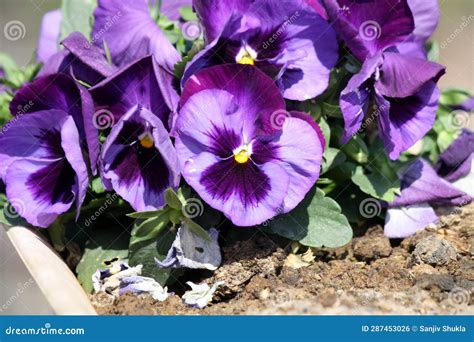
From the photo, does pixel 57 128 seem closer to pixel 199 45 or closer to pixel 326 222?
pixel 199 45

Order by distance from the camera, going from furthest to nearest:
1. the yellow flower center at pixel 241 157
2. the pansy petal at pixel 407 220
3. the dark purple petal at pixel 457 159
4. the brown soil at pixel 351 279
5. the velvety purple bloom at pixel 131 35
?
the dark purple petal at pixel 457 159, the pansy petal at pixel 407 220, the velvety purple bloom at pixel 131 35, the yellow flower center at pixel 241 157, the brown soil at pixel 351 279

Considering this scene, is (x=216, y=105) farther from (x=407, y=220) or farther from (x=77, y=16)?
(x=77, y=16)

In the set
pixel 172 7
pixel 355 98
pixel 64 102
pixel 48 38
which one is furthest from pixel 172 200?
pixel 48 38

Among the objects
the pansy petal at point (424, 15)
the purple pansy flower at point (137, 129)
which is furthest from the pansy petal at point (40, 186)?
the pansy petal at point (424, 15)

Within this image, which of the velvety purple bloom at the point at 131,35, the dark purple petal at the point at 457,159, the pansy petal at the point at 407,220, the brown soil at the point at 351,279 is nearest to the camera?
the brown soil at the point at 351,279

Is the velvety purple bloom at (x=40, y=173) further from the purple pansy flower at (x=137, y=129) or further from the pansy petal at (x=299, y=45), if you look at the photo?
the pansy petal at (x=299, y=45)
